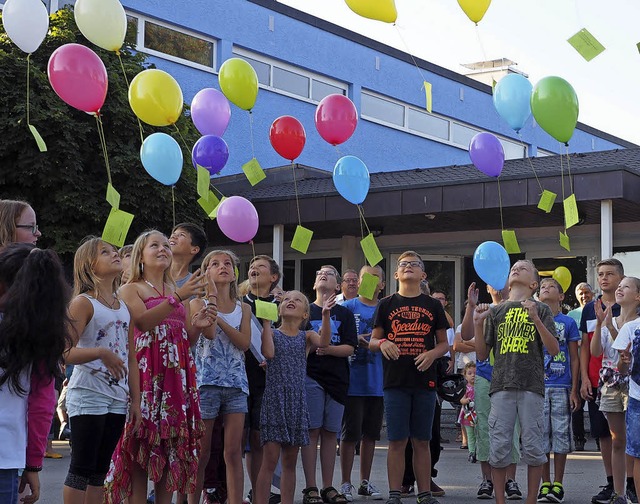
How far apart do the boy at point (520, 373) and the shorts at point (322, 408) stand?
1.48 meters

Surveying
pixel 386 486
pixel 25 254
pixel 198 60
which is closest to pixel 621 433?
pixel 386 486

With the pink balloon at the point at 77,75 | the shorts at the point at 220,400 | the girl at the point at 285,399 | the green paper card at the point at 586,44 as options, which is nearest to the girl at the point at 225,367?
the shorts at the point at 220,400

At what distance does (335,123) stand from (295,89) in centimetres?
1756

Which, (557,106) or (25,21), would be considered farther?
(557,106)

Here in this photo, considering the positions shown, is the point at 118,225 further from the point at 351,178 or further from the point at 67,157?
the point at 67,157

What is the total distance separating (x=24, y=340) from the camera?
385 cm

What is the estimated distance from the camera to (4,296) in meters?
3.88

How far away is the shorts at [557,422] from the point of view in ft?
27.7

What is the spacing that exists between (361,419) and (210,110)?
139 inches

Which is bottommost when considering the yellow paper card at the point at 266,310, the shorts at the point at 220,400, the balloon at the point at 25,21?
the shorts at the point at 220,400

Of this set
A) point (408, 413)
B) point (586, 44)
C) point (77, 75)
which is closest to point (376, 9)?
point (586, 44)

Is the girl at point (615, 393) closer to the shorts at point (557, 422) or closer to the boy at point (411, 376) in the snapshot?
the shorts at point (557, 422)

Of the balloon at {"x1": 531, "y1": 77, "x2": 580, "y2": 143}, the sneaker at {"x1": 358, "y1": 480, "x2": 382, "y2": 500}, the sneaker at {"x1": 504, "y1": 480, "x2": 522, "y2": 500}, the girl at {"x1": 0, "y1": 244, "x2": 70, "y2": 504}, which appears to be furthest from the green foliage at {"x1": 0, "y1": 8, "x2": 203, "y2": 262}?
the girl at {"x1": 0, "y1": 244, "x2": 70, "y2": 504}

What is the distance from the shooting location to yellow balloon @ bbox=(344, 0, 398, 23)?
823 centimetres
